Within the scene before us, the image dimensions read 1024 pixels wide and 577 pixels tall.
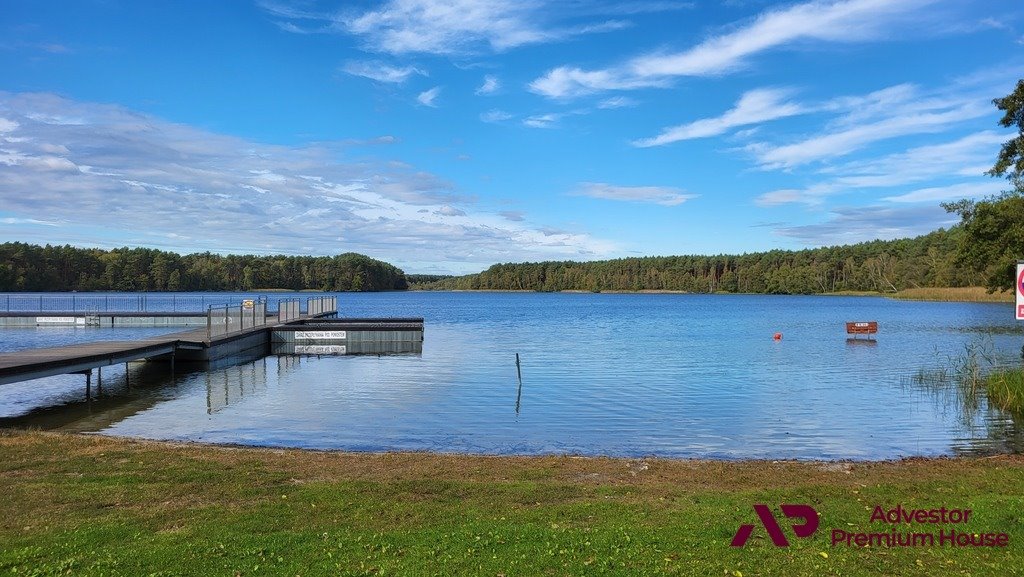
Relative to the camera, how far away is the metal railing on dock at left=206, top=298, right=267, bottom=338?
1100 inches

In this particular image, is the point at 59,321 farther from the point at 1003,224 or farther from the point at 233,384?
the point at 1003,224

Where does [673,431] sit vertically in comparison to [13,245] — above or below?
below

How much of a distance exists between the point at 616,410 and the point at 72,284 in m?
144

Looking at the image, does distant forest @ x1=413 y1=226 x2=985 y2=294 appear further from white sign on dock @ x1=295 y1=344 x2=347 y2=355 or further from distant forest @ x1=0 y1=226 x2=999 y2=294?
white sign on dock @ x1=295 y1=344 x2=347 y2=355

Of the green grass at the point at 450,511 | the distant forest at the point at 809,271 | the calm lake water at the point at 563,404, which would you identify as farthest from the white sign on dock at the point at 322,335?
the distant forest at the point at 809,271

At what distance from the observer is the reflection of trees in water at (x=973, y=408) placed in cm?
1224

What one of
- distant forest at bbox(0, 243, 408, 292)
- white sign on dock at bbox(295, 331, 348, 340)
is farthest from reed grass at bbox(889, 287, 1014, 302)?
distant forest at bbox(0, 243, 408, 292)

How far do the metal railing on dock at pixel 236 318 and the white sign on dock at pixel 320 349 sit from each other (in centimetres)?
245

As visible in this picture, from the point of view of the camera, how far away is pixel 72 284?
132 meters

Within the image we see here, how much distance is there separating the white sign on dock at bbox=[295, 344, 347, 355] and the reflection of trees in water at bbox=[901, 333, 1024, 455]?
870 inches

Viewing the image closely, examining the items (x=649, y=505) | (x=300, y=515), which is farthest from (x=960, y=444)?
(x=300, y=515)

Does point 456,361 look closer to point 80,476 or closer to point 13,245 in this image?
point 80,476

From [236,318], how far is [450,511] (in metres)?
26.6

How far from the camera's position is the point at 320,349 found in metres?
31.7
